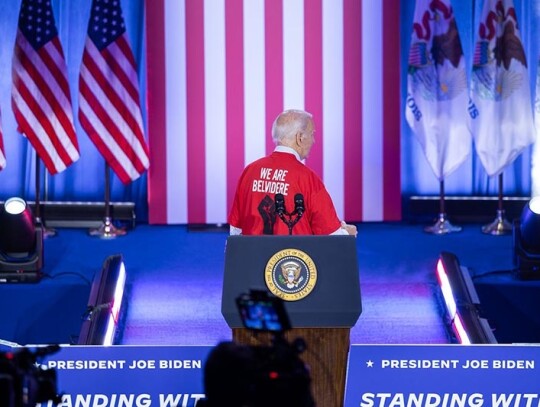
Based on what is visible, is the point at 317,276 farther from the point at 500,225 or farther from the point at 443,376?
the point at 500,225

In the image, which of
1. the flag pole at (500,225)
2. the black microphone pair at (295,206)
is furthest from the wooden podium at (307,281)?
the flag pole at (500,225)

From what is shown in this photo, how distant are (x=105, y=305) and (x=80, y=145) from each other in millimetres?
3243

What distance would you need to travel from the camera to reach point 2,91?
10.1m

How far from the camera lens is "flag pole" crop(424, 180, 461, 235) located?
952 centimetres

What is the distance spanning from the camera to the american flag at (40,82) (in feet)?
30.3

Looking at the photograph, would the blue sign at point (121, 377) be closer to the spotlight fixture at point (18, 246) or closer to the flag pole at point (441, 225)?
the spotlight fixture at point (18, 246)

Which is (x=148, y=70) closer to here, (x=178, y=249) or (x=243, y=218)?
(x=178, y=249)

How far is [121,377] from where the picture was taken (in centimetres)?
515

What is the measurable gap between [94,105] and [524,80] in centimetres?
341

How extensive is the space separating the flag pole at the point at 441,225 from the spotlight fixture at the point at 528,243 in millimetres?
1387

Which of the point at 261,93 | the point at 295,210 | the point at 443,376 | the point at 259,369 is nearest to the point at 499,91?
the point at 261,93

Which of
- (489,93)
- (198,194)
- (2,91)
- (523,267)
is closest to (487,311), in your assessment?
(523,267)

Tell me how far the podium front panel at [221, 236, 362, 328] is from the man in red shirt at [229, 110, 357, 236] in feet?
2.96

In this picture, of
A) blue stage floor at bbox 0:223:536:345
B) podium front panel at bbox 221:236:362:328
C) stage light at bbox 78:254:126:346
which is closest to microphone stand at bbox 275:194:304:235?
podium front panel at bbox 221:236:362:328
